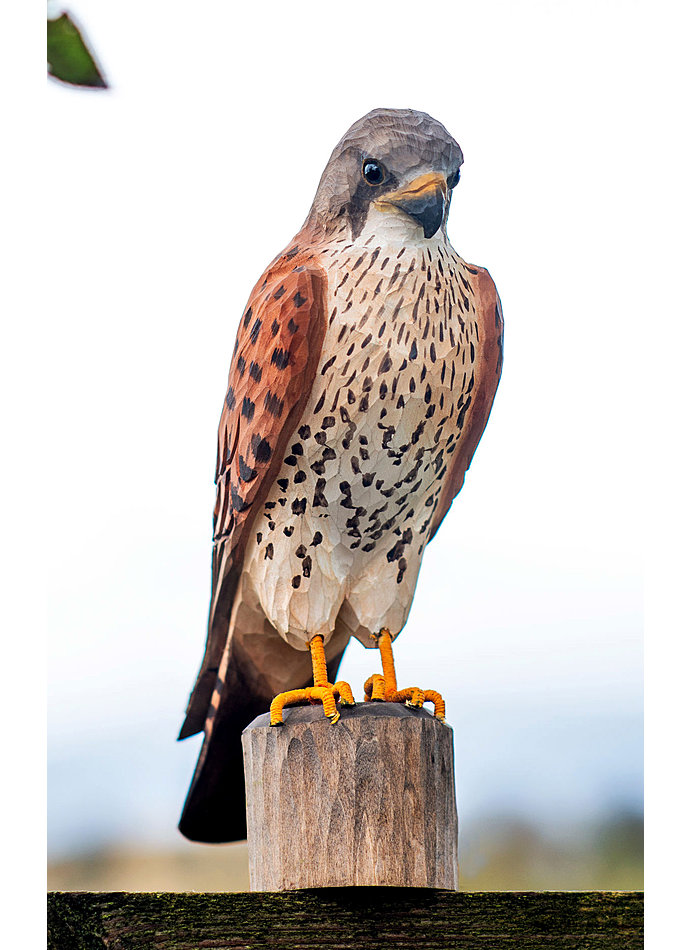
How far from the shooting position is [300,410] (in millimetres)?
1374

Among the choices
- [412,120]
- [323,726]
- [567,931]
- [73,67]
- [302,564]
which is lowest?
[567,931]

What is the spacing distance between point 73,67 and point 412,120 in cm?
90

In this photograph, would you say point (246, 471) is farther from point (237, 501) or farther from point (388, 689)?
point (388, 689)

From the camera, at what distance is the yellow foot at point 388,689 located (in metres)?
1.34

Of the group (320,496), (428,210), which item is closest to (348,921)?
(320,496)

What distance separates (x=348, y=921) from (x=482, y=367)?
2.58 ft

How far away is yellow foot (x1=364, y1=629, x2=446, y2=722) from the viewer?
1.34 meters

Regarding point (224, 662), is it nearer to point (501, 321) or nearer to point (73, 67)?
point (501, 321)

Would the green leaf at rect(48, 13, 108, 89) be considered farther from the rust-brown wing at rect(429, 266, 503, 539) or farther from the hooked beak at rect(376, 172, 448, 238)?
the rust-brown wing at rect(429, 266, 503, 539)

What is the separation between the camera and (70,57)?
0.58m

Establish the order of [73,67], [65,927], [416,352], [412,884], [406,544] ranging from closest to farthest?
[73,67] < [65,927] < [412,884] < [416,352] < [406,544]

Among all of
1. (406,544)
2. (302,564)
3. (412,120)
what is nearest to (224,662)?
(302,564)

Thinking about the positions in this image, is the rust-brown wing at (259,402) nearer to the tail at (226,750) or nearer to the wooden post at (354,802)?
the tail at (226,750)

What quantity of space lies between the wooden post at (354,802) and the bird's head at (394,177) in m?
0.67
